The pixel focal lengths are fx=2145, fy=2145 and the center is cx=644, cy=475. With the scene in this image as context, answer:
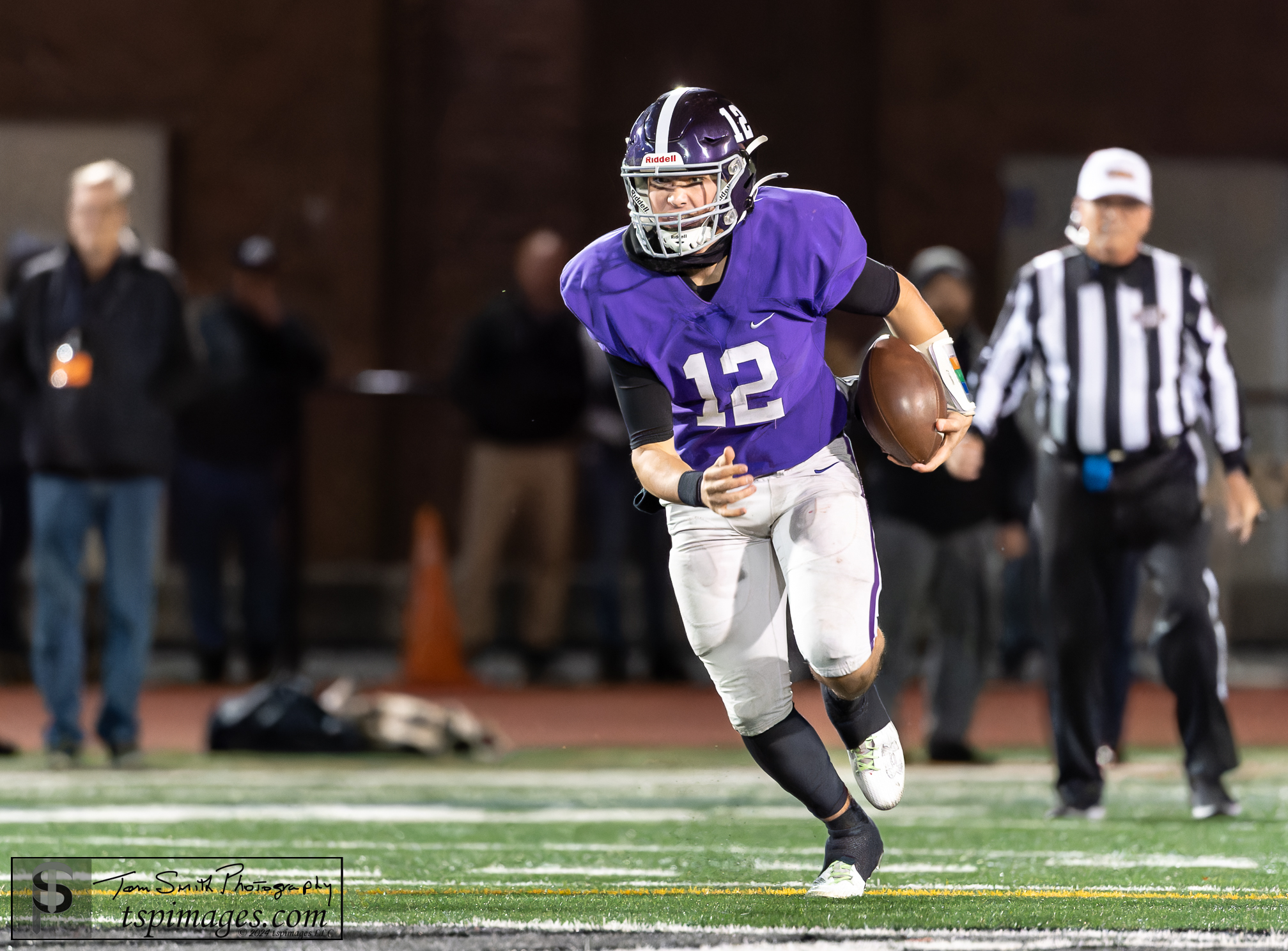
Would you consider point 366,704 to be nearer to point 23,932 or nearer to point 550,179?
point 23,932

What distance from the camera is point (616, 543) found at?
10.3 meters

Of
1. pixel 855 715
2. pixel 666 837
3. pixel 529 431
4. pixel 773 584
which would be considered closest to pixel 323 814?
pixel 666 837

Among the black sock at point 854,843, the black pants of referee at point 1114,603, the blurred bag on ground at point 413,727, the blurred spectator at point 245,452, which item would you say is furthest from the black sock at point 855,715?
the blurred spectator at point 245,452

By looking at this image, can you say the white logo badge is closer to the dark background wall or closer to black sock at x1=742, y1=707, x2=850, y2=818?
black sock at x1=742, y1=707, x2=850, y2=818

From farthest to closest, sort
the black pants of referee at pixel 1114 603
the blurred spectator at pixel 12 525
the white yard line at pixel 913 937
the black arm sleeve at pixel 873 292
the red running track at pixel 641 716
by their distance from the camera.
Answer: the blurred spectator at pixel 12 525 → the red running track at pixel 641 716 → the black pants of referee at pixel 1114 603 → the black arm sleeve at pixel 873 292 → the white yard line at pixel 913 937

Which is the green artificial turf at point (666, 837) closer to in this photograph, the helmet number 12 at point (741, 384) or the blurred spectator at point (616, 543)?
the helmet number 12 at point (741, 384)

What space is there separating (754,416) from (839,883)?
984mm

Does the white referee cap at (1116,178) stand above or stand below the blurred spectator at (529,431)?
above

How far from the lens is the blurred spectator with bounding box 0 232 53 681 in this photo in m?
10.1

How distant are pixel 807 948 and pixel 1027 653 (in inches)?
271

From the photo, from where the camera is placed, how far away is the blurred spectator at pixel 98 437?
7.39 meters

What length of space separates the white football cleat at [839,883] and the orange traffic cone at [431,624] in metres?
6.07

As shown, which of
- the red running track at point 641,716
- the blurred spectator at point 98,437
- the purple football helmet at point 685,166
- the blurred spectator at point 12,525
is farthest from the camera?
the blurred spectator at point 12,525

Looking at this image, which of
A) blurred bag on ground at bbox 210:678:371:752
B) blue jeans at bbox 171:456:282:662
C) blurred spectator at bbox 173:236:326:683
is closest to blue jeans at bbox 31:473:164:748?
blurred bag on ground at bbox 210:678:371:752
